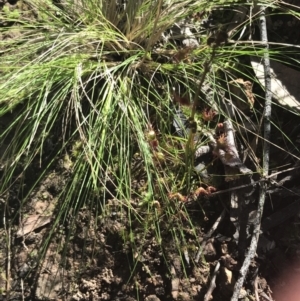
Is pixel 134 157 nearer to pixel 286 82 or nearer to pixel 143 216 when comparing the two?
pixel 143 216

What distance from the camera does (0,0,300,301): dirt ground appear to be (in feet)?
4.42

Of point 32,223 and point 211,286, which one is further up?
point 32,223

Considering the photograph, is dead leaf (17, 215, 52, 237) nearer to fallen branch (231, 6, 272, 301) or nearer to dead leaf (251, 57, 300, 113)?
fallen branch (231, 6, 272, 301)

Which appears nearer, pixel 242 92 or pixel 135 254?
pixel 135 254

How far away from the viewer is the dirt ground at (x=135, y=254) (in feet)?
4.42

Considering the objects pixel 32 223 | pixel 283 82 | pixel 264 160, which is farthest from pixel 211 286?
pixel 283 82

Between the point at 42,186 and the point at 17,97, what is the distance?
0.28 m

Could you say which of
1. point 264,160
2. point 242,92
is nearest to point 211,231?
point 264,160

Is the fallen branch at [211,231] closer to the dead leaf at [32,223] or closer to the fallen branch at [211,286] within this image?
the fallen branch at [211,286]

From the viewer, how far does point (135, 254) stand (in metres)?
1.37

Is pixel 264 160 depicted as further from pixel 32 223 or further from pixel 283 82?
pixel 32 223

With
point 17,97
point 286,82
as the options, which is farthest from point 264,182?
point 17,97

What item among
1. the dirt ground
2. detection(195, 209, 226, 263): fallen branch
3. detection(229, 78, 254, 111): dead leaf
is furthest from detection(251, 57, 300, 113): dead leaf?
detection(195, 209, 226, 263): fallen branch

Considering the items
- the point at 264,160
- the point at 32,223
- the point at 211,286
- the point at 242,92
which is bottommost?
the point at 211,286
